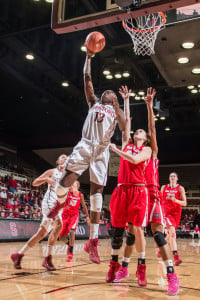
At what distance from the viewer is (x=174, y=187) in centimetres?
727

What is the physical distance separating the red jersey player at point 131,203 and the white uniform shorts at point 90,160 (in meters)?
0.26

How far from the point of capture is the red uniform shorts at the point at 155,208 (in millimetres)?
4117

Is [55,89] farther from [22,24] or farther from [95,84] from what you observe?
[22,24]

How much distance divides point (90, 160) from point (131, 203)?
749mm

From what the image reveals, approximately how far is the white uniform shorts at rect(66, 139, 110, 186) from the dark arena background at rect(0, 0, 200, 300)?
1.31 m

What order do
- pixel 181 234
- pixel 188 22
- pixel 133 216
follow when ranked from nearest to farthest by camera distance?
pixel 133 216
pixel 188 22
pixel 181 234

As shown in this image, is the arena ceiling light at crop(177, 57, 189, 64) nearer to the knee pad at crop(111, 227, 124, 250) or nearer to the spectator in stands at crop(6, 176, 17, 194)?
the knee pad at crop(111, 227, 124, 250)

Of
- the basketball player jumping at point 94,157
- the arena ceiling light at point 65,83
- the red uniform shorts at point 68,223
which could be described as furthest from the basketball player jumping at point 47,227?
the arena ceiling light at point 65,83

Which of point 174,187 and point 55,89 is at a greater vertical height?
point 55,89

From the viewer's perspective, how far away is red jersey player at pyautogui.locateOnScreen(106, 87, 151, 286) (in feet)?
13.1

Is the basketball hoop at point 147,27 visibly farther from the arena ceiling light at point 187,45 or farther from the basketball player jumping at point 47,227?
the basketball player jumping at point 47,227

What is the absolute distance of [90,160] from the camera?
4.32 metres

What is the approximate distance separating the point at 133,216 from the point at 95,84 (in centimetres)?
1023

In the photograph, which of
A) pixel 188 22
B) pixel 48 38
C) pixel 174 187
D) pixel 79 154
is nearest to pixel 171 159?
pixel 48 38
